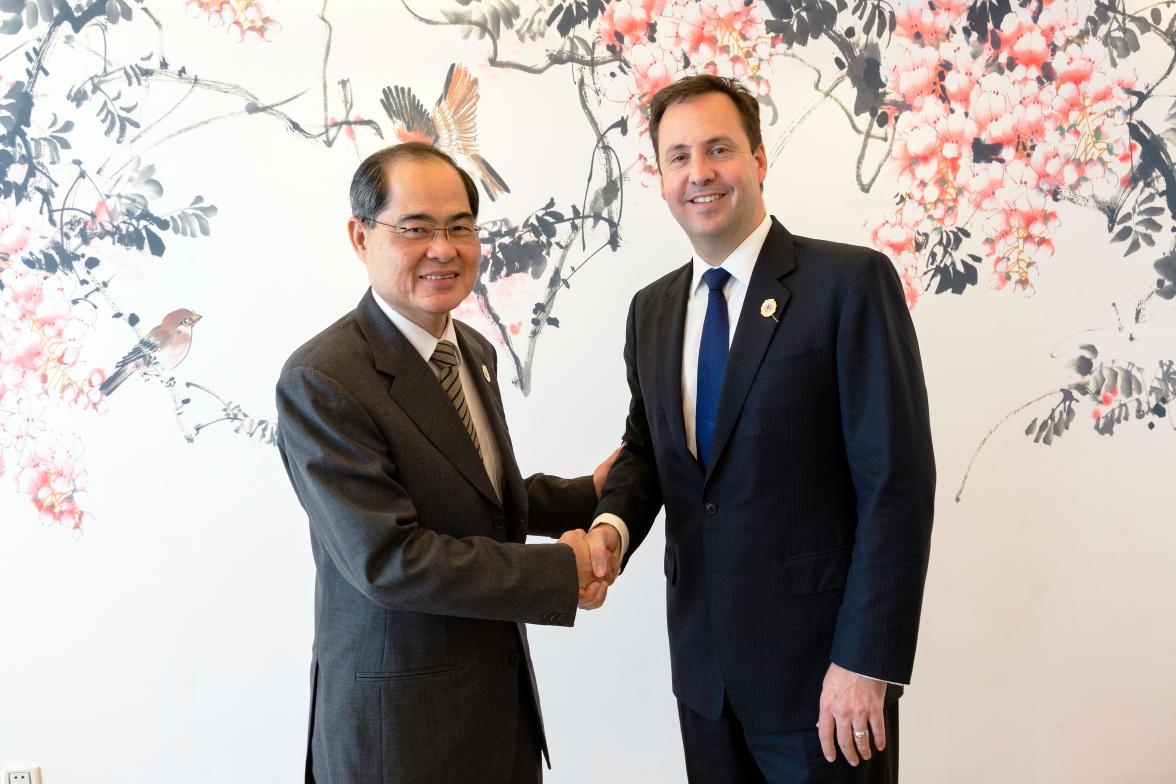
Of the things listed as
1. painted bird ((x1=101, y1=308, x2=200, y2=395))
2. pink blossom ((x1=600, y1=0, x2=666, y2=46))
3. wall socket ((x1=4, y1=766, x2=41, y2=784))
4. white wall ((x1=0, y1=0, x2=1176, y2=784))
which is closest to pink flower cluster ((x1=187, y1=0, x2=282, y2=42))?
white wall ((x1=0, y1=0, x2=1176, y2=784))

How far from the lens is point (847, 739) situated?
5.38 feet

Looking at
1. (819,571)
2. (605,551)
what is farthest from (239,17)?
(819,571)

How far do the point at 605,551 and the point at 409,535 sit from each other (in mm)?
512

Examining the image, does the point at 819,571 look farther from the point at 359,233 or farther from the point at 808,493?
the point at 359,233

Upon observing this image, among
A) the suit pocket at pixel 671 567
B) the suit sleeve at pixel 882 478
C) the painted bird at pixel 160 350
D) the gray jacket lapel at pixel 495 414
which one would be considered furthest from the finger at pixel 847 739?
the painted bird at pixel 160 350

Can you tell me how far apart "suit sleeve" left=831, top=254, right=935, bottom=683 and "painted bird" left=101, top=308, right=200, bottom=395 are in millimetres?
1906

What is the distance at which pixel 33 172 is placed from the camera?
2521 millimetres

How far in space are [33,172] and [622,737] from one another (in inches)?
95.8

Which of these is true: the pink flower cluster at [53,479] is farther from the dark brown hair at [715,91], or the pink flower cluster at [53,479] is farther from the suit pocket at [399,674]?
the dark brown hair at [715,91]

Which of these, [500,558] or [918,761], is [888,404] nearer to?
[500,558]

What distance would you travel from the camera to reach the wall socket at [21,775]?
8.67 feet

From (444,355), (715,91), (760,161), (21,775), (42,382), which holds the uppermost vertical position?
(715,91)

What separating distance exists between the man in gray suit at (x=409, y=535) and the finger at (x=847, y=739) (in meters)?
0.54

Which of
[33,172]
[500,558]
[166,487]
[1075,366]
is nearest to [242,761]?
[166,487]
